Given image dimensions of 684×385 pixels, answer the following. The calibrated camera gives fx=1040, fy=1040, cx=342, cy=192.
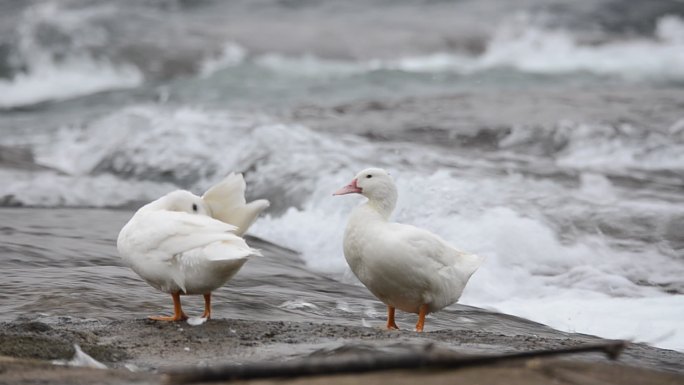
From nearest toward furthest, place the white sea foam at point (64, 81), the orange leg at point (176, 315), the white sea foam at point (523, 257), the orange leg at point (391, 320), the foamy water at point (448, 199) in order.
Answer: the orange leg at point (176, 315) → the orange leg at point (391, 320) → the white sea foam at point (523, 257) → the foamy water at point (448, 199) → the white sea foam at point (64, 81)

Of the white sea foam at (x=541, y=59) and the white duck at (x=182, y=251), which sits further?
the white sea foam at (x=541, y=59)

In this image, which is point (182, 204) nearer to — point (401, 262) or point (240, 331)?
point (240, 331)

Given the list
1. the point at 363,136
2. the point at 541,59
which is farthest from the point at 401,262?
the point at 541,59

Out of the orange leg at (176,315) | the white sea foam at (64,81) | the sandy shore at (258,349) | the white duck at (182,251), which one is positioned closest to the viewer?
the sandy shore at (258,349)

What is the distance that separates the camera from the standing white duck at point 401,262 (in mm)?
6016

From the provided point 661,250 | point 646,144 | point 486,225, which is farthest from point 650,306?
point 646,144

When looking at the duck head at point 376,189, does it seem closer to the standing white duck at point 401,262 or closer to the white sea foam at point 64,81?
the standing white duck at point 401,262

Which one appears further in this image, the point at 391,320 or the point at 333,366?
the point at 391,320

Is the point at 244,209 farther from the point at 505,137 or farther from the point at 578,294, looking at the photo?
the point at 505,137

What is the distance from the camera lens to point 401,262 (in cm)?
599

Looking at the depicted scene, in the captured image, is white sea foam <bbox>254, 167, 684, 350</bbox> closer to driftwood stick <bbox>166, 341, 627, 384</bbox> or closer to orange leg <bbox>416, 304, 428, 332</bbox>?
orange leg <bbox>416, 304, 428, 332</bbox>

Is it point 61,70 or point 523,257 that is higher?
point 61,70

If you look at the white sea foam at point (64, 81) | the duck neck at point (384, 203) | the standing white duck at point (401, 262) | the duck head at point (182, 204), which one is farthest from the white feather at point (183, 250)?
the white sea foam at point (64, 81)

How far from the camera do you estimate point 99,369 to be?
438 cm
